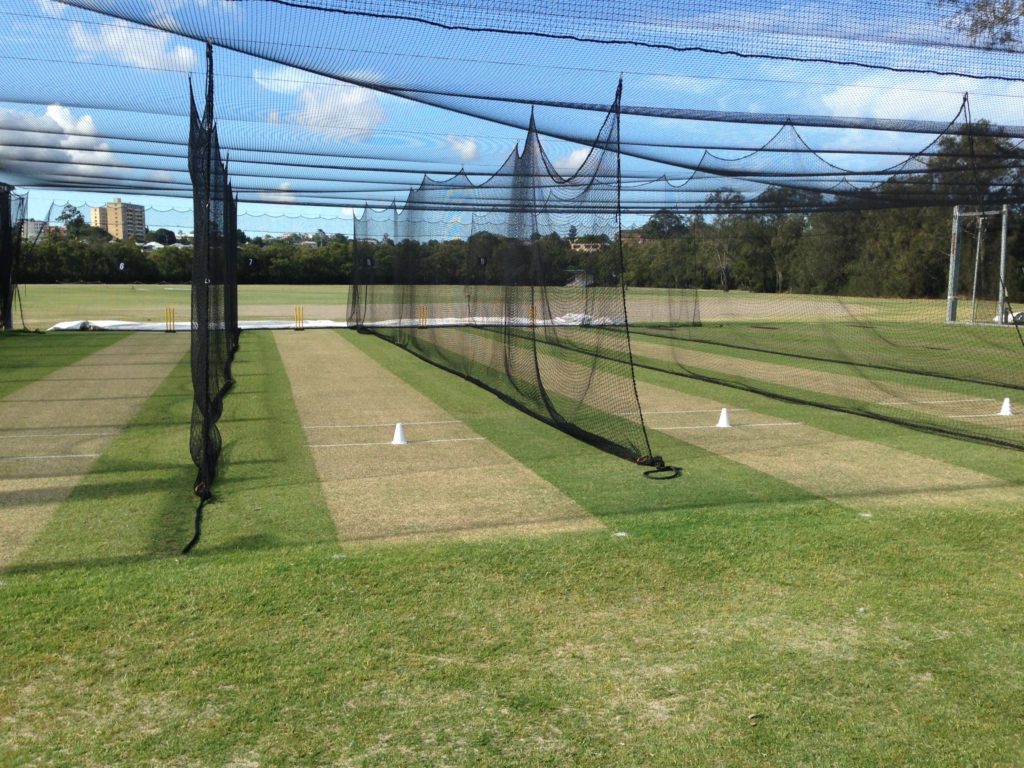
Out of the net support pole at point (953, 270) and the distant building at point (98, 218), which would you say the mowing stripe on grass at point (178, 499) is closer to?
the net support pole at point (953, 270)

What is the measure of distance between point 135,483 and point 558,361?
21.7 ft

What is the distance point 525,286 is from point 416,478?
4.70 meters

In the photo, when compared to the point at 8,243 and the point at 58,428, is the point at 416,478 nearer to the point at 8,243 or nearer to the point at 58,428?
the point at 58,428

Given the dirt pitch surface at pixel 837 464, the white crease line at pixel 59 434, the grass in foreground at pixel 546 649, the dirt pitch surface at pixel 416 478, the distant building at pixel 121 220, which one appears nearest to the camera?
the grass in foreground at pixel 546 649

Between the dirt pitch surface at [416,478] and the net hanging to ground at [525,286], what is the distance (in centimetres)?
95

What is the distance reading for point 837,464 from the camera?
605 centimetres

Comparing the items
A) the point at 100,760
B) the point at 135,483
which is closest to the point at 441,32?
the point at 135,483

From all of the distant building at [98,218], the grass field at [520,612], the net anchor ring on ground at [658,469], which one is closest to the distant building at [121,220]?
the distant building at [98,218]

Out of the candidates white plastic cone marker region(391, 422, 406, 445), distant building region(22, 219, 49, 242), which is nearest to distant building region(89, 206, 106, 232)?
distant building region(22, 219, 49, 242)

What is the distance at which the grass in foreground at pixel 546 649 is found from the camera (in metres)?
2.54

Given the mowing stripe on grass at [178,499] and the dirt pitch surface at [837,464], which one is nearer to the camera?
the mowing stripe on grass at [178,499]

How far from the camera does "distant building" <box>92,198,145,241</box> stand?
76.0 feet

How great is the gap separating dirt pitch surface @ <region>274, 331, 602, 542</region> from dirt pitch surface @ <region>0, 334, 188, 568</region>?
4.85ft

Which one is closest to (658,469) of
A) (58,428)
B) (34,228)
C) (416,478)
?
(416,478)
